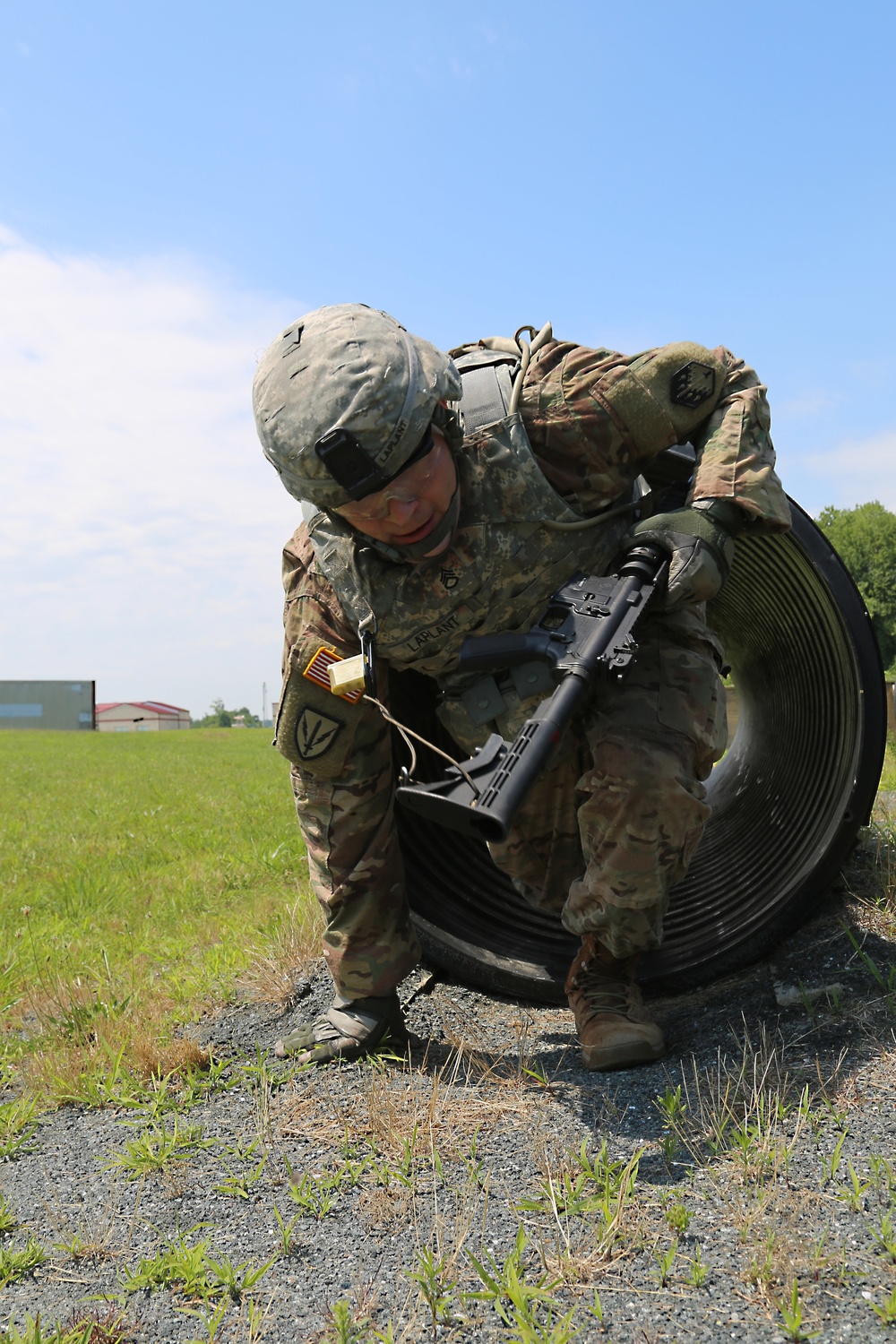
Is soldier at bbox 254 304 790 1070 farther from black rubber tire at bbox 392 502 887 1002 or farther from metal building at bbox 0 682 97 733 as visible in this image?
metal building at bbox 0 682 97 733

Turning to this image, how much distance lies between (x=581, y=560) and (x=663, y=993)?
1.25 m

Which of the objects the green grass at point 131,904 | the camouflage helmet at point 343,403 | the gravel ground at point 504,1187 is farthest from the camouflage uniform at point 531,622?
the green grass at point 131,904

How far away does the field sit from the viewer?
1524mm

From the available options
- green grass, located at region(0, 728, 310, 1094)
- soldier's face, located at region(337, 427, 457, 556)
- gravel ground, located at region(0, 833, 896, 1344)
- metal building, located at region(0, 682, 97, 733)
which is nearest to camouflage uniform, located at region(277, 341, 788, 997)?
soldier's face, located at region(337, 427, 457, 556)

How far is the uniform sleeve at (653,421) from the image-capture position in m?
2.52

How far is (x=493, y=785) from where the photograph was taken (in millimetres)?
2039

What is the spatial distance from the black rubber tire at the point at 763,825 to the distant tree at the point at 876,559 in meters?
28.7

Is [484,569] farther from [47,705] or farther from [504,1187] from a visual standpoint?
[47,705]

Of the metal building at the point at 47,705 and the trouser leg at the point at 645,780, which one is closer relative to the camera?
the trouser leg at the point at 645,780

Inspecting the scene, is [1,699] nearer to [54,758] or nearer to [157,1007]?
[54,758]

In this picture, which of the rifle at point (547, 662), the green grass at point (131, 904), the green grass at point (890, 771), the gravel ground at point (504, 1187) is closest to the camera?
the gravel ground at point (504, 1187)

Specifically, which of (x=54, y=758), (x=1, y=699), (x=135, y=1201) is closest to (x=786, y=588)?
(x=135, y=1201)

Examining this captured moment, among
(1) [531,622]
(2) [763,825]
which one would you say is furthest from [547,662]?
(2) [763,825]

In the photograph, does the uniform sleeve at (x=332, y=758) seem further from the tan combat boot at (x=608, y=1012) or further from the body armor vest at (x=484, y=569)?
the tan combat boot at (x=608, y=1012)
